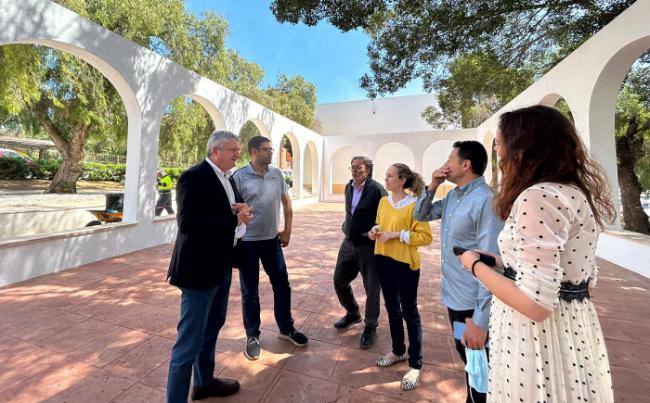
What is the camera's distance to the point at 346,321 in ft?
9.21

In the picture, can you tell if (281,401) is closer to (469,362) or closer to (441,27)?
(469,362)

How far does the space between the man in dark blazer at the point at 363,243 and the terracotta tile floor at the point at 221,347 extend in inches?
13.0

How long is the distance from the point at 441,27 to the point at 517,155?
584 cm

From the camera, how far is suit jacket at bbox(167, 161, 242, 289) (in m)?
1.58

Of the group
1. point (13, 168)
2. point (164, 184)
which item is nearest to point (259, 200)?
point (164, 184)

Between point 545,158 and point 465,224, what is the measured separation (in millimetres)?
620

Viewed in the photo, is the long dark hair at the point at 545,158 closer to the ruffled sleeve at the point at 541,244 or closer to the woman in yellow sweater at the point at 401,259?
the ruffled sleeve at the point at 541,244

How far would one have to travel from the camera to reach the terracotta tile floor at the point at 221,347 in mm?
1938

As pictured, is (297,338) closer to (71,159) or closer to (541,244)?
(541,244)

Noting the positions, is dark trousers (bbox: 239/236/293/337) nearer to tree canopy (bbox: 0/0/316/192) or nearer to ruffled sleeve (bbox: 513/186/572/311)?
ruffled sleeve (bbox: 513/186/572/311)

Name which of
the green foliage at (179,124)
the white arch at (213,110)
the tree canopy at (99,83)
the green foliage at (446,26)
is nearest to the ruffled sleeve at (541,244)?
the green foliage at (446,26)

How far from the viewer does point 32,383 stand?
1.95 meters

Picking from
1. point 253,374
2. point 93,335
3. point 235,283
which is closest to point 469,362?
point 253,374

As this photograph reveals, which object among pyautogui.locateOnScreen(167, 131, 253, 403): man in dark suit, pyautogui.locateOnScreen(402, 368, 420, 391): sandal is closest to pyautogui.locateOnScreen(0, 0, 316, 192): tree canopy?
pyautogui.locateOnScreen(167, 131, 253, 403): man in dark suit
